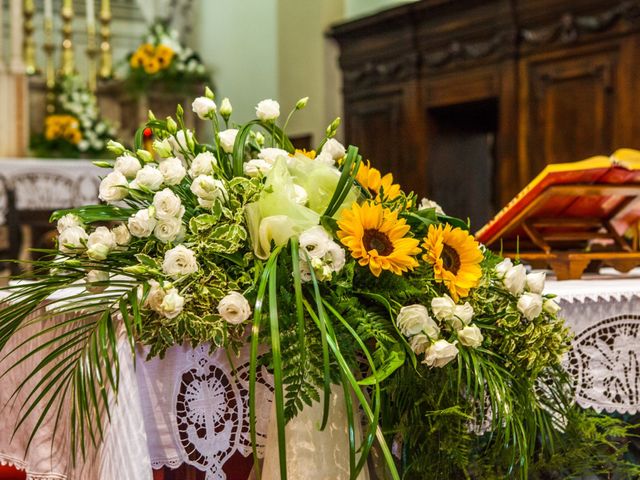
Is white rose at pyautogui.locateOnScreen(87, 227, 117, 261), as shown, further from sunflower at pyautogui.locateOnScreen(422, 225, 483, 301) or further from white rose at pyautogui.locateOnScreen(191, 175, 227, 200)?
sunflower at pyautogui.locateOnScreen(422, 225, 483, 301)

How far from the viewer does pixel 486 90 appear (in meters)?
6.00

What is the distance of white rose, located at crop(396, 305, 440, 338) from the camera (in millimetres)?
1369

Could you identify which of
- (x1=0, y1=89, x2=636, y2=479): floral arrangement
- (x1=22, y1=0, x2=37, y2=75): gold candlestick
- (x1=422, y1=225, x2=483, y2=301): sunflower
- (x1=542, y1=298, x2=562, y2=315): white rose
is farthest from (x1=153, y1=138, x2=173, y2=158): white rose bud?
(x1=22, y1=0, x2=37, y2=75): gold candlestick

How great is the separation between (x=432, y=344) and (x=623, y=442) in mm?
816

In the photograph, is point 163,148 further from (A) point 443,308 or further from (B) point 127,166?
(A) point 443,308

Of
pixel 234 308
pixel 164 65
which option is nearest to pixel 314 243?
pixel 234 308

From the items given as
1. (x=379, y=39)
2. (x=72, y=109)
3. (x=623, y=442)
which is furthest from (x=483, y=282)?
(x=72, y=109)

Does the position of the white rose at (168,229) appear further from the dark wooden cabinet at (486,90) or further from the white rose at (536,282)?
the dark wooden cabinet at (486,90)

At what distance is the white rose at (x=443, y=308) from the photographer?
140cm

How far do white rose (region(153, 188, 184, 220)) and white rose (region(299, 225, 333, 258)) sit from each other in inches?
7.5

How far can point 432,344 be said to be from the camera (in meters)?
1.37


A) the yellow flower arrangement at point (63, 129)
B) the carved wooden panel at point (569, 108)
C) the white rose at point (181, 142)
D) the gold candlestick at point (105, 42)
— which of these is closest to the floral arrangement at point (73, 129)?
the yellow flower arrangement at point (63, 129)

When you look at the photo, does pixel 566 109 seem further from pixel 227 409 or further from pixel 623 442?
pixel 227 409

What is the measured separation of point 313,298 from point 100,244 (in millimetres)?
326
